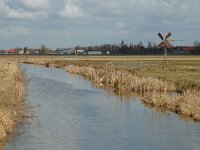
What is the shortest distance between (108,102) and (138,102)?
7.57 ft

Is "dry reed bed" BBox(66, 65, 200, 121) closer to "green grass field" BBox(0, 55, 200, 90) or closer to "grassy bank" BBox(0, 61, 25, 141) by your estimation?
"green grass field" BBox(0, 55, 200, 90)

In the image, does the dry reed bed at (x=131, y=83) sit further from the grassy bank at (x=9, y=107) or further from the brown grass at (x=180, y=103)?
the grassy bank at (x=9, y=107)

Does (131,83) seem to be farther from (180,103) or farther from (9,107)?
(9,107)

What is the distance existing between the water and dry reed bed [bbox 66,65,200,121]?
0.92 m

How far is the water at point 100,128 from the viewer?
19.5 meters

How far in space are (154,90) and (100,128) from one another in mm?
15874

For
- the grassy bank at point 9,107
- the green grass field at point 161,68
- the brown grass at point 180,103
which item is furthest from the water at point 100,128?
the green grass field at point 161,68

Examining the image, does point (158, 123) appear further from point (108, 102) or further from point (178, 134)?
point (108, 102)

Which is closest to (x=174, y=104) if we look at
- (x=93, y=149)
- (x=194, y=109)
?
(x=194, y=109)

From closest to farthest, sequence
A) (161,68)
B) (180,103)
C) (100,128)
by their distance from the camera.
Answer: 1. (100,128)
2. (180,103)
3. (161,68)

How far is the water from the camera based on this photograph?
19.5 meters

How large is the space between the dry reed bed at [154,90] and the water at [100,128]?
3.03 ft

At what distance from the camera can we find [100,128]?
23391 mm

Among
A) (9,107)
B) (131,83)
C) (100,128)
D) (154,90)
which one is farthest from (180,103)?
(131,83)
